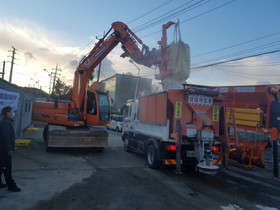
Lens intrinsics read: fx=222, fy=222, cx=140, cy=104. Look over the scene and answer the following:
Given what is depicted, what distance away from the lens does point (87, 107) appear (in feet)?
35.3

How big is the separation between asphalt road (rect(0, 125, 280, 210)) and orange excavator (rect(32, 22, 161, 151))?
1.15 metres

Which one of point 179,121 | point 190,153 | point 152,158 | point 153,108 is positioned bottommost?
point 152,158

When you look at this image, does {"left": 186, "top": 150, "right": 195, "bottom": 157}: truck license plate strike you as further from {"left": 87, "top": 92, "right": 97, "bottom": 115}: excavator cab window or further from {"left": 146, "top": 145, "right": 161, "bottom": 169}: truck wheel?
{"left": 87, "top": 92, "right": 97, "bottom": 115}: excavator cab window

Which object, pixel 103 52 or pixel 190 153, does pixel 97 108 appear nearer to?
pixel 103 52

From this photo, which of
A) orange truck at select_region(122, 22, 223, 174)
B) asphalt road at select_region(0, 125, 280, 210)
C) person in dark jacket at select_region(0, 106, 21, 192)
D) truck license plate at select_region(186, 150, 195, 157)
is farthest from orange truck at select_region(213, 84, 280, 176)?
person in dark jacket at select_region(0, 106, 21, 192)

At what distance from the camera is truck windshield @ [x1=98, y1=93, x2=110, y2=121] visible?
10596 mm

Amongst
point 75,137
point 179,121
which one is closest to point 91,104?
point 75,137

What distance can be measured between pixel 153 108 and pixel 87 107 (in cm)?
385

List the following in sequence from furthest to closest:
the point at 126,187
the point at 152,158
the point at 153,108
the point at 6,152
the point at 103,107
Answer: the point at 103,107 → the point at 153,108 → the point at 152,158 → the point at 126,187 → the point at 6,152

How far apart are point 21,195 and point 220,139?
6.19 meters

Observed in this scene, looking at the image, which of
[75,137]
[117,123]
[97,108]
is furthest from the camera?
[117,123]

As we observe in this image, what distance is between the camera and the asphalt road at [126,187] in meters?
4.79

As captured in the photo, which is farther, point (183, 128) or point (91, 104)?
point (91, 104)

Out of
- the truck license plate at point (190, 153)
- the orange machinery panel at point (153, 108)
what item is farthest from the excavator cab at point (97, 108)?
the truck license plate at point (190, 153)
